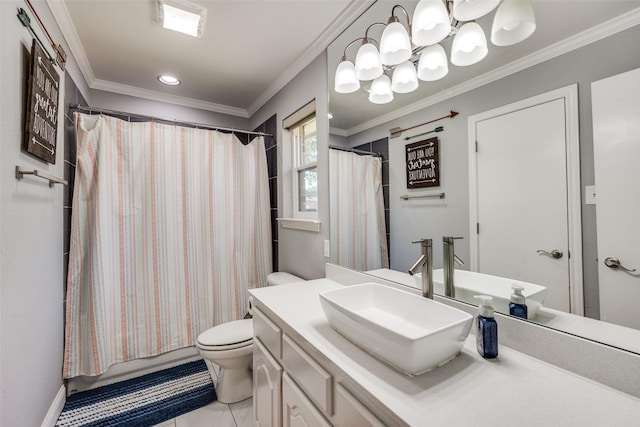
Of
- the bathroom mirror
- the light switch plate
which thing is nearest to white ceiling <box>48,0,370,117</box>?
the bathroom mirror

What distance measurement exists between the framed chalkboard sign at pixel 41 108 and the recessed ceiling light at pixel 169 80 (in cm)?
93

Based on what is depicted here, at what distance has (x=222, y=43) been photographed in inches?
72.9

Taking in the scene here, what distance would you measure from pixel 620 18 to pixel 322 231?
154 centimetres

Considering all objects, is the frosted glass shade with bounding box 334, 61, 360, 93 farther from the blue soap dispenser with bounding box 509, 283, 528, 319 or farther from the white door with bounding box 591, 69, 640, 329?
the blue soap dispenser with bounding box 509, 283, 528, 319

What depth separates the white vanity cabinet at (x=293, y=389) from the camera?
777 millimetres

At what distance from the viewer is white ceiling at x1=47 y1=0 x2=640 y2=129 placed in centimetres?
148

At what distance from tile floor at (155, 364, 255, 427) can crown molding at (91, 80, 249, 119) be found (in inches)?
103

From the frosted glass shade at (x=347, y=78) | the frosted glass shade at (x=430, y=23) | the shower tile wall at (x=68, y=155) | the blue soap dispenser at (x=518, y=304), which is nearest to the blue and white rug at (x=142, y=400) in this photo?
the shower tile wall at (x=68, y=155)

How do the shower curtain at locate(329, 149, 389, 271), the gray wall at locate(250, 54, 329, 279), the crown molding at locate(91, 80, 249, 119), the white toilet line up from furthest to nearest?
1. the crown molding at locate(91, 80, 249, 119)
2. the gray wall at locate(250, 54, 329, 279)
3. the white toilet
4. the shower curtain at locate(329, 149, 389, 271)

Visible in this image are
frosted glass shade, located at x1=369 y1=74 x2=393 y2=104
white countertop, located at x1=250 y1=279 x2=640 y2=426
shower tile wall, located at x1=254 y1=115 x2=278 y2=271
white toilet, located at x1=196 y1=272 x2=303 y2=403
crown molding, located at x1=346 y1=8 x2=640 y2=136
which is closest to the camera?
white countertop, located at x1=250 y1=279 x2=640 y2=426

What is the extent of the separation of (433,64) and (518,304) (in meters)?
0.99

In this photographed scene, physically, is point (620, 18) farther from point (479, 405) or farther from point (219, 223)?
point (219, 223)

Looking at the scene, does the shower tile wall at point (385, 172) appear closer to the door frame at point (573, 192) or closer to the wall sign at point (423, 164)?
the wall sign at point (423, 164)

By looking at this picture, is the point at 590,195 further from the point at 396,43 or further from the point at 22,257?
the point at 22,257
